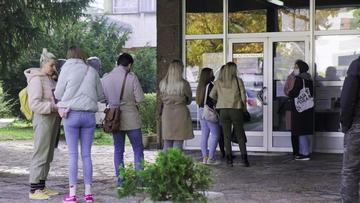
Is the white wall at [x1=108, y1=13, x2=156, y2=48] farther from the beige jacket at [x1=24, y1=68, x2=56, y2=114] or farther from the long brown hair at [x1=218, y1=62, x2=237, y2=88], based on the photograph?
the beige jacket at [x1=24, y1=68, x2=56, y2=114]

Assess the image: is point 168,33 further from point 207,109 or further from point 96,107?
point 96,107

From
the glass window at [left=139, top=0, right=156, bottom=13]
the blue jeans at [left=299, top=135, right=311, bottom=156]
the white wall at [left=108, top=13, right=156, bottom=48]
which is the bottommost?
the blue jeans at [left=299, top=135, right=311, bottom=156]

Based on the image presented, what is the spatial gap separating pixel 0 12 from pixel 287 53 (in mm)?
6753

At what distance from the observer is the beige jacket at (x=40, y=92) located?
727 centimetres

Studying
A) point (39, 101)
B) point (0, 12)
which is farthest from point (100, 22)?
point (39, 101)

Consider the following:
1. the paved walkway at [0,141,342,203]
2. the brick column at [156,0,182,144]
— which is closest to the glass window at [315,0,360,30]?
the paved walkway at [0,141,342,203]

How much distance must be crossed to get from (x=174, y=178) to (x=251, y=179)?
4.07 m

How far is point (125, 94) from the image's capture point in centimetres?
774

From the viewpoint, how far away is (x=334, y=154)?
11.6 m

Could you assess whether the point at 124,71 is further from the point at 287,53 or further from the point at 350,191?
the point at 287,53

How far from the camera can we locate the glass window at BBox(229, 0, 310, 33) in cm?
1210

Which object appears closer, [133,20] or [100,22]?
[100,22]

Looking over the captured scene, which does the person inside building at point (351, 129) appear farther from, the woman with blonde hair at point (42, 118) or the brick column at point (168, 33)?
the brick column at point (168, 33)

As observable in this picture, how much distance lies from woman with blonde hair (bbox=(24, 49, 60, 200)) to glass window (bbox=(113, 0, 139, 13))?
3814 centimetres
